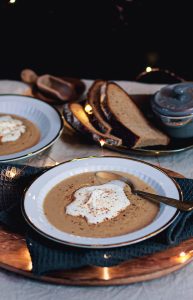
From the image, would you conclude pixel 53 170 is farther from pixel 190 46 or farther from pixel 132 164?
pixel 190 46

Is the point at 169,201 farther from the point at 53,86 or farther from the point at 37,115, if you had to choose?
the point at 53,86

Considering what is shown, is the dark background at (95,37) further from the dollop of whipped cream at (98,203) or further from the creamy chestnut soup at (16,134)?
the dollop of whipped cream at (98,203)

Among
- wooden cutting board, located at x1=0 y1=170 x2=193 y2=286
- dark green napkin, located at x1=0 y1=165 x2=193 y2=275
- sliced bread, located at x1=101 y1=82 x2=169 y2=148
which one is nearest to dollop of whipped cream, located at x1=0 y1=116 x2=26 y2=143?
sliced bread, located at x1=101 y1=82 x2=169 y2=148

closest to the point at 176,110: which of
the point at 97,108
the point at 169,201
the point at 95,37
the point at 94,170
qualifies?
the point at 97,108

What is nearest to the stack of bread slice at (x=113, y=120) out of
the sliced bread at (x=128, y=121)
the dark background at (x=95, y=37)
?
the sliced bread at (x=128, y=121)

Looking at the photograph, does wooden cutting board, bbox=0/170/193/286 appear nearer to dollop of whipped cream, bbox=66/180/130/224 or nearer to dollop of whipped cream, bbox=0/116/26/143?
dollop of whipped cream, bbox=66/180/130/224

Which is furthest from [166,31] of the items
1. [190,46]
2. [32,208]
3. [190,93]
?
[32,208]
